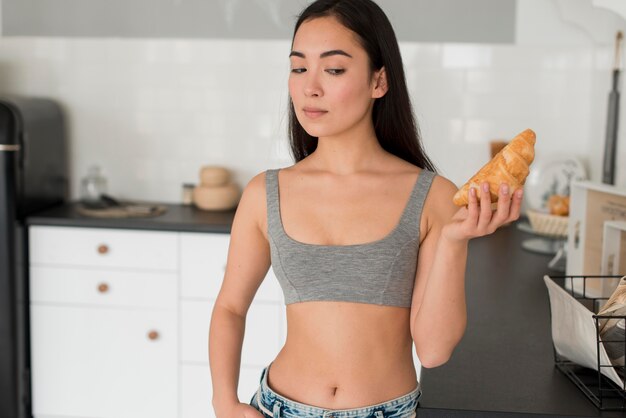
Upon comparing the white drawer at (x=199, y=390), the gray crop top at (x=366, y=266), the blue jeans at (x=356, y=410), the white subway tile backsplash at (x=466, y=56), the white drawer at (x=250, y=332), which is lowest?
the white drawer at (x=199, y=390)

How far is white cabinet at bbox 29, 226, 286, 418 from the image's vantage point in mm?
3256

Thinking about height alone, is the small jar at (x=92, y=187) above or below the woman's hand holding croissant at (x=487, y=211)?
below

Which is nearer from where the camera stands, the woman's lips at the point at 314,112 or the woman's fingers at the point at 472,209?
the woman's fingers at the point at 472,209

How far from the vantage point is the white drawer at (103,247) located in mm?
3273

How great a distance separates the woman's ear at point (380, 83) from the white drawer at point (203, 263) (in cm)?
182

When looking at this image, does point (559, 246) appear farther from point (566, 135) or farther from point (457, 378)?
point (457, 378)

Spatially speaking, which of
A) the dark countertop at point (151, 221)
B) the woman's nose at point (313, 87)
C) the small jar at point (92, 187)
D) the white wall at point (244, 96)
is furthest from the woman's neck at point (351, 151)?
the small jar at point (92, 187)

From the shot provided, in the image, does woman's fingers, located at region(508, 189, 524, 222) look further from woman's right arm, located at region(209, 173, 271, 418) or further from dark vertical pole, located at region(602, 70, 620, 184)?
dark vertical pole, located at region(602, 70, 620, 184)

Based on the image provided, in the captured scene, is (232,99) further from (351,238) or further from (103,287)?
(351,238)

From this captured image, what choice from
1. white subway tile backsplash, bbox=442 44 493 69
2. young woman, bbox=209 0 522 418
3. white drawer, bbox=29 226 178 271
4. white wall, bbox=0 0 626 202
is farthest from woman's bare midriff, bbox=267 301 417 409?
white subway tile backsplash, bbox=442 44 493 69

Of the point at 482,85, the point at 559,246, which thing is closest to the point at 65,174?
the point at 482,85

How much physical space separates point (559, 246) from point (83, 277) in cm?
168

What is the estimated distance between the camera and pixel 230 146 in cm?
370

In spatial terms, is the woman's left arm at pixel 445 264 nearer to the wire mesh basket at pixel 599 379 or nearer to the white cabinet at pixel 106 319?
the wire mesh basket at pixel 599 379
